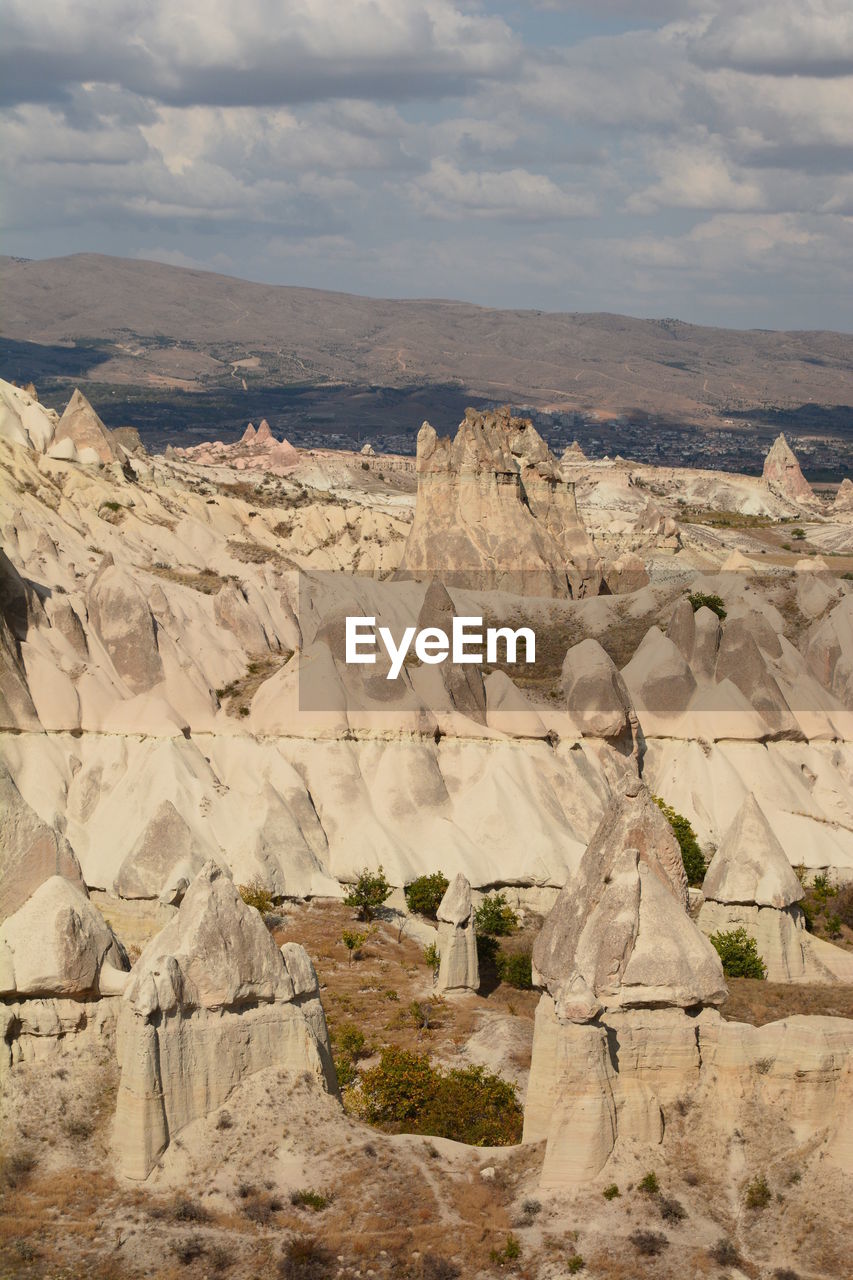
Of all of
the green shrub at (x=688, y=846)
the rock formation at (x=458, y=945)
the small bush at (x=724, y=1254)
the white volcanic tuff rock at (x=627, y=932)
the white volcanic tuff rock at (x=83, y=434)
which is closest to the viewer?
the small bush at (x=724, y=1254)

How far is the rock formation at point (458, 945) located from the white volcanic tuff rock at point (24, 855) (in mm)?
10440

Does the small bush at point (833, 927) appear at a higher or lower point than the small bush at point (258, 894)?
lower

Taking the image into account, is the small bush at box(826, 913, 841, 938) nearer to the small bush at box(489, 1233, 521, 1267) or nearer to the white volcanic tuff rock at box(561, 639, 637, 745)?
the white volcanic tuff rock at box(561, 639, 637, 745)

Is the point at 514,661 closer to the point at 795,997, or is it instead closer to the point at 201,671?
the point at 201,671

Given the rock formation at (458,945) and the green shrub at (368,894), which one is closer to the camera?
the rock formation at (458,945)

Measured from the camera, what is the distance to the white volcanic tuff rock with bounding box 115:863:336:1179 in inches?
845

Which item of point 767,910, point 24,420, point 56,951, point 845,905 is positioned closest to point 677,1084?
point 56,951

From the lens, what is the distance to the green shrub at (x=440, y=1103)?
Result: 25.5 m

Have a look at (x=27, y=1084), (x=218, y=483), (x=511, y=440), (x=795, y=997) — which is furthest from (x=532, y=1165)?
(x=218, y=483)

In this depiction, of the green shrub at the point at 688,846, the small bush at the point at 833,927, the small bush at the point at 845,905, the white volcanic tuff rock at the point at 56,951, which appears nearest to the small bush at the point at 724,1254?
the white volcanic tuff rock at the point at 56,951

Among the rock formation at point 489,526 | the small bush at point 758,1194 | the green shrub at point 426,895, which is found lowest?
the small bush at point 758,1194

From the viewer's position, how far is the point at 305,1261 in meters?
19.9

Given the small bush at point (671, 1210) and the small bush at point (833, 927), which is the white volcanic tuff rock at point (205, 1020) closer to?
the small bush at point (671, 1210)

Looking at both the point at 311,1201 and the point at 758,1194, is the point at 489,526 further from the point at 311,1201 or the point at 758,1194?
the point at 311,1201
